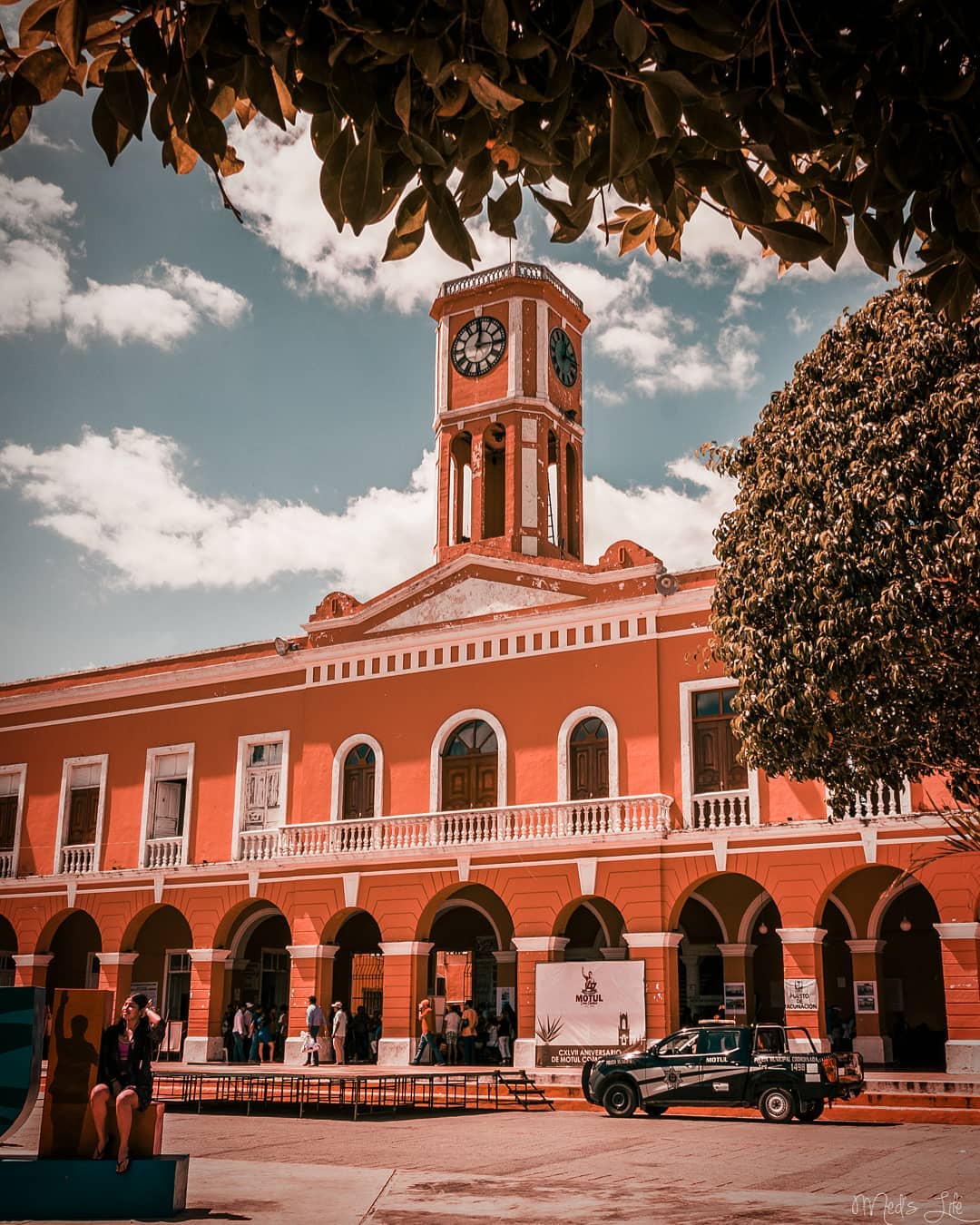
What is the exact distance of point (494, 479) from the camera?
27.4 m

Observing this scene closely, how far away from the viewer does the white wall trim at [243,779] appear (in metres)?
25.0

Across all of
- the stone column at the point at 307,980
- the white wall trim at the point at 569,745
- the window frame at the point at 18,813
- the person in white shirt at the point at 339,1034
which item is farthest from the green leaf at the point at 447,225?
the window frame at the point at 18,813

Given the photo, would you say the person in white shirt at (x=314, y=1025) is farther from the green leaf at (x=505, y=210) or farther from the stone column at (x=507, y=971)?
the green leaf at (x=505, y=210)

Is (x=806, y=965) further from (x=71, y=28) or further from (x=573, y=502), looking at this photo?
(x=71, y=28)

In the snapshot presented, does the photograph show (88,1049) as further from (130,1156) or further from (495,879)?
(495,879)

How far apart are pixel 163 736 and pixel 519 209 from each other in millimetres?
23614

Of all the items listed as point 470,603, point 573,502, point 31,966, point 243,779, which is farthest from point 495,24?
point 31,966

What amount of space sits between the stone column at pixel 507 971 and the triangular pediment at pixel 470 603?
19.8 feet

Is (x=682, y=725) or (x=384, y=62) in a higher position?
(x=682, y=725)

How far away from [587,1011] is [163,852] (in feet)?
32.3

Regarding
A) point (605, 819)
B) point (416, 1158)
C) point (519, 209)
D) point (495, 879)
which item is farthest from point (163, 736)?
point (519, 209)

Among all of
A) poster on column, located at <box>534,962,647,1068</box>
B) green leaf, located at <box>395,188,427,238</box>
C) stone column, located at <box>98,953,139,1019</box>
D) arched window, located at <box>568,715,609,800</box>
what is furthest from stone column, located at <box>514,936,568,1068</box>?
green leaf, located at <box>395,188,427,238</box>

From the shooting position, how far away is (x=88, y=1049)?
28.6 feet

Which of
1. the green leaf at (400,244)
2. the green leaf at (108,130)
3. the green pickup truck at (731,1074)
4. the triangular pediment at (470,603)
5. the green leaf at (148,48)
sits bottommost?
the green pickup truck at (731,1074)
